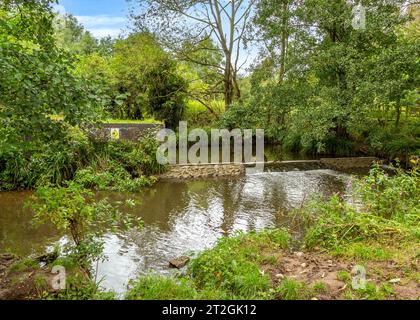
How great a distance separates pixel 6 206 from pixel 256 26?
38.9 ft

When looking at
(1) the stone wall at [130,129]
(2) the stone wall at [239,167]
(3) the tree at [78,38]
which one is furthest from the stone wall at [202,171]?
(3) the tree at [78,38]

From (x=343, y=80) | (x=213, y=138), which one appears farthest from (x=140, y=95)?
(x=343, y=80)

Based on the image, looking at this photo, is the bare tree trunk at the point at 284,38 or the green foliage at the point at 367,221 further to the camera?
the bare tree trunk at the point at 284,38

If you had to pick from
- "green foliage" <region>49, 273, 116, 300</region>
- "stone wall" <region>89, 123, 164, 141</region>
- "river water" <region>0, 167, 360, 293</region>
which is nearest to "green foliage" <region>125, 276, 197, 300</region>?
"green foliage" <region>49, 273, 116, 300</region>

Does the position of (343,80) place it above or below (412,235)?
above

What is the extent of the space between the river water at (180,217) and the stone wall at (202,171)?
41 cm

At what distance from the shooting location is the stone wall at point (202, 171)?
10906 mm

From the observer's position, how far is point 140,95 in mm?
16844

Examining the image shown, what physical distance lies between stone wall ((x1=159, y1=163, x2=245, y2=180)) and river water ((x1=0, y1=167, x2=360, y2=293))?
0.41 meters

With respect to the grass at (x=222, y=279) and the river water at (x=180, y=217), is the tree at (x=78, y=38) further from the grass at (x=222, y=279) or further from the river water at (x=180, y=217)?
the grass at (x=222, y=279)

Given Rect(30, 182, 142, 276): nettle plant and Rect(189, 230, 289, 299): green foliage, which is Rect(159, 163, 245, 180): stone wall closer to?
Rect(189, 230, 289, 299): green foliage

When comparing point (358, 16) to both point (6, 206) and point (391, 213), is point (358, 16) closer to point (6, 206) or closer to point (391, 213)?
point (391, 213)

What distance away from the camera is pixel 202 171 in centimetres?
1132
